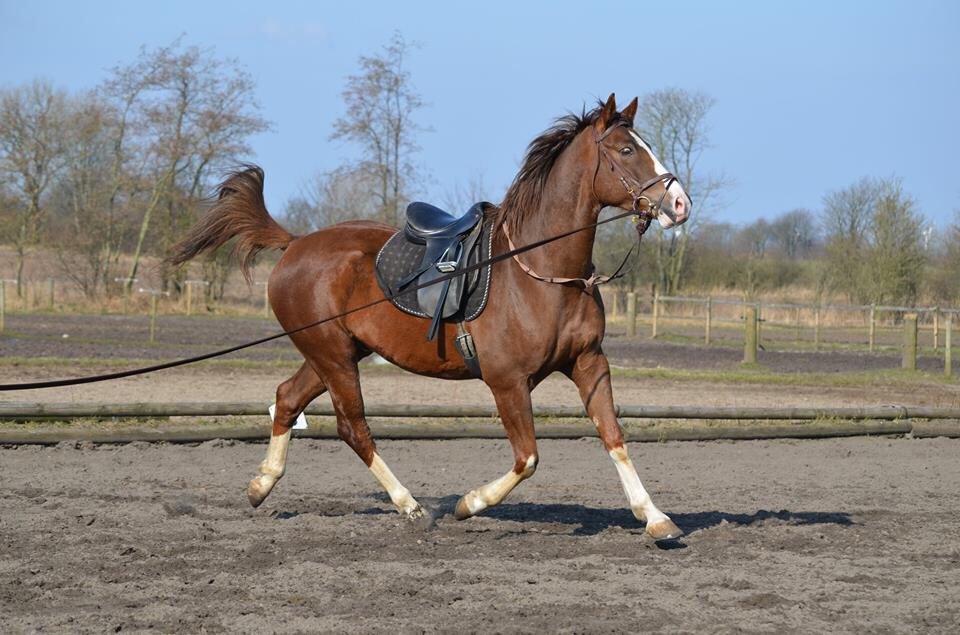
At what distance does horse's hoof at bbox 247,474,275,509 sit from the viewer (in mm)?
7246

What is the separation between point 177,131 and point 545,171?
34.6m

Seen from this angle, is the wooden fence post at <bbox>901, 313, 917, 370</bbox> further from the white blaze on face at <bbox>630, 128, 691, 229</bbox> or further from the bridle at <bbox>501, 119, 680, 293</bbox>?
the white blaze on face at <bbox>630, 128, 691, 229</bbox>

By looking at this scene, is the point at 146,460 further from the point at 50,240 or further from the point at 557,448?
the point at 50,240

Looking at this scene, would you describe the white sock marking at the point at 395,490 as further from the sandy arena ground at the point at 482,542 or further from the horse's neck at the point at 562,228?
the horse's neck at the point at 562,228

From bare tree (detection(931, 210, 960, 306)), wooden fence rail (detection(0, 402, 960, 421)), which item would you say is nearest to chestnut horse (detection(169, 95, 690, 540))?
wooden fence rail (detection(0, 402, 960, 421))

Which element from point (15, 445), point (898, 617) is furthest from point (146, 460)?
point (898, 617)

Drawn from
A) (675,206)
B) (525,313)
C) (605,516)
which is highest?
(675,206)

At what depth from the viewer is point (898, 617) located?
4.91 m

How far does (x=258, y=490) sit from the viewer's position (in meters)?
7.25

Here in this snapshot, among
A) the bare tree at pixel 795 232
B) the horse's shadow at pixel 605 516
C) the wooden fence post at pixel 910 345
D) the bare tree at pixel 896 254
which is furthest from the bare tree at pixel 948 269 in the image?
the bare tree at pixel 795 232

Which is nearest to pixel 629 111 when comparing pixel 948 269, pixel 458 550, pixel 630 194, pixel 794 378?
pixel 630 194

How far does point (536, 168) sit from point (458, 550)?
233 cm

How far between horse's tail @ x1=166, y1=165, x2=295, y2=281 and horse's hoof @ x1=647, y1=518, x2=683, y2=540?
11.1 feet

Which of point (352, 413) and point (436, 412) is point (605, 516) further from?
point (436, 412)
